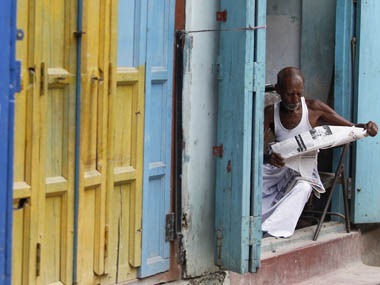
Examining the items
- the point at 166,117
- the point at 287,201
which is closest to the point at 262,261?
the point at 287,201

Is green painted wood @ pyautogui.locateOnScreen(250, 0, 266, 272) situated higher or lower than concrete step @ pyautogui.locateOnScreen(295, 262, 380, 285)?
higher

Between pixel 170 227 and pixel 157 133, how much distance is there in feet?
1.88

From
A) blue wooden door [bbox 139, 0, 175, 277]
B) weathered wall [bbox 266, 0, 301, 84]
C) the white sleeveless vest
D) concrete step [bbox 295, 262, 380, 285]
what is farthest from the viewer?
weathered wall [bbox 266, 0, 301, 84]

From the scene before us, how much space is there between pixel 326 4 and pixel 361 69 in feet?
2.67

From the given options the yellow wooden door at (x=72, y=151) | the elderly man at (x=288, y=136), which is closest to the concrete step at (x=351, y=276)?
the elderly man at (x=288, y=136)

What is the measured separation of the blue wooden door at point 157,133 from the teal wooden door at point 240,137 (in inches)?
15.4

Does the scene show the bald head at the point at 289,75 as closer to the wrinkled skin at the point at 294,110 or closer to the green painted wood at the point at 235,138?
the wrinkled skin at the point at 294,110

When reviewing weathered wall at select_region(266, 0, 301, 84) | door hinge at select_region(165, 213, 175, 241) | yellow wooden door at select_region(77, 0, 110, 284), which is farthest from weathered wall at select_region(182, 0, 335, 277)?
weathered wall at select_region(266, 0, 301, 84)

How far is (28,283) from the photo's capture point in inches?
205

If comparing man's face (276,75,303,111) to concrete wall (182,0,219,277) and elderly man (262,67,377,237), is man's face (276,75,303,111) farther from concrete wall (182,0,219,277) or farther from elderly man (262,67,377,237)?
concrete wall (182,0,219,277)

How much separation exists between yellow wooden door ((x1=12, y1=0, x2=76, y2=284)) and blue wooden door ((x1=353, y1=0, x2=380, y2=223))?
9.73 ft

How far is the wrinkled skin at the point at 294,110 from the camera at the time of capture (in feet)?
24.8

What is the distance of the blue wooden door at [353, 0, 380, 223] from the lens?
7750 millimetres

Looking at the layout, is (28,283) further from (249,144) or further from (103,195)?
(249,144)
